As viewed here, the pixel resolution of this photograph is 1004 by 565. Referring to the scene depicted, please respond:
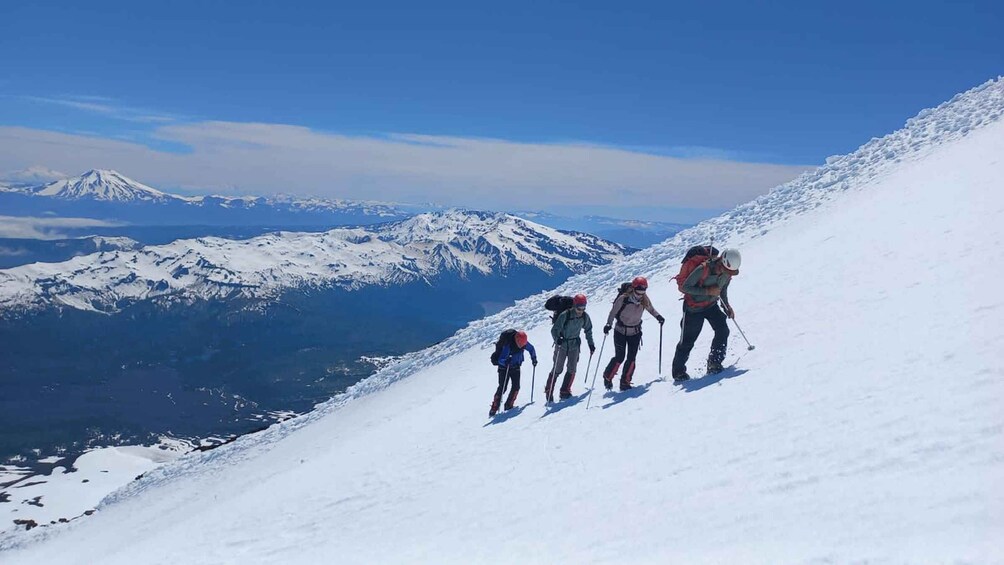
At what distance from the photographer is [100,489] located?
340 feet

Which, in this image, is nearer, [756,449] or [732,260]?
[756,449]

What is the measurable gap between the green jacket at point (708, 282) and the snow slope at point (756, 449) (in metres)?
1.70

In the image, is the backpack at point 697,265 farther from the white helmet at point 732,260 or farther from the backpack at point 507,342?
the backpack at point 507,342

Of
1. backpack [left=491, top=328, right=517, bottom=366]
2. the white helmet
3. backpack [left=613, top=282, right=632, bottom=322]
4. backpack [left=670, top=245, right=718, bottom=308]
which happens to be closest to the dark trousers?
backpack [left=491, top=328, right=517, bottom=366]

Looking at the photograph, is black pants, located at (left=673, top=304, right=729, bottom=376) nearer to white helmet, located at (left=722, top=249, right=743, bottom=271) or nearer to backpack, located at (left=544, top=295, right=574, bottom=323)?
white helmet, located at (left=722, top=249, right=743, bottom=271)

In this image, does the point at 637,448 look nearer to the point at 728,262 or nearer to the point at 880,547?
the point at 728,262

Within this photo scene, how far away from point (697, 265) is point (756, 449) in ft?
15.4

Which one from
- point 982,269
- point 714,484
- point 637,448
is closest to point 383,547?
point 637,448

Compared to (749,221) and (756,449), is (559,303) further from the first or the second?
(749,221)

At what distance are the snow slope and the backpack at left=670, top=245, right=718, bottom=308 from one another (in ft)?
5.46

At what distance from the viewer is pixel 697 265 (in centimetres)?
1226

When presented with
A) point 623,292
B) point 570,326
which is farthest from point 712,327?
point 570,326

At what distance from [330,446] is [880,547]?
2074cm

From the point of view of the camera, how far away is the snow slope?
20.1 ft
